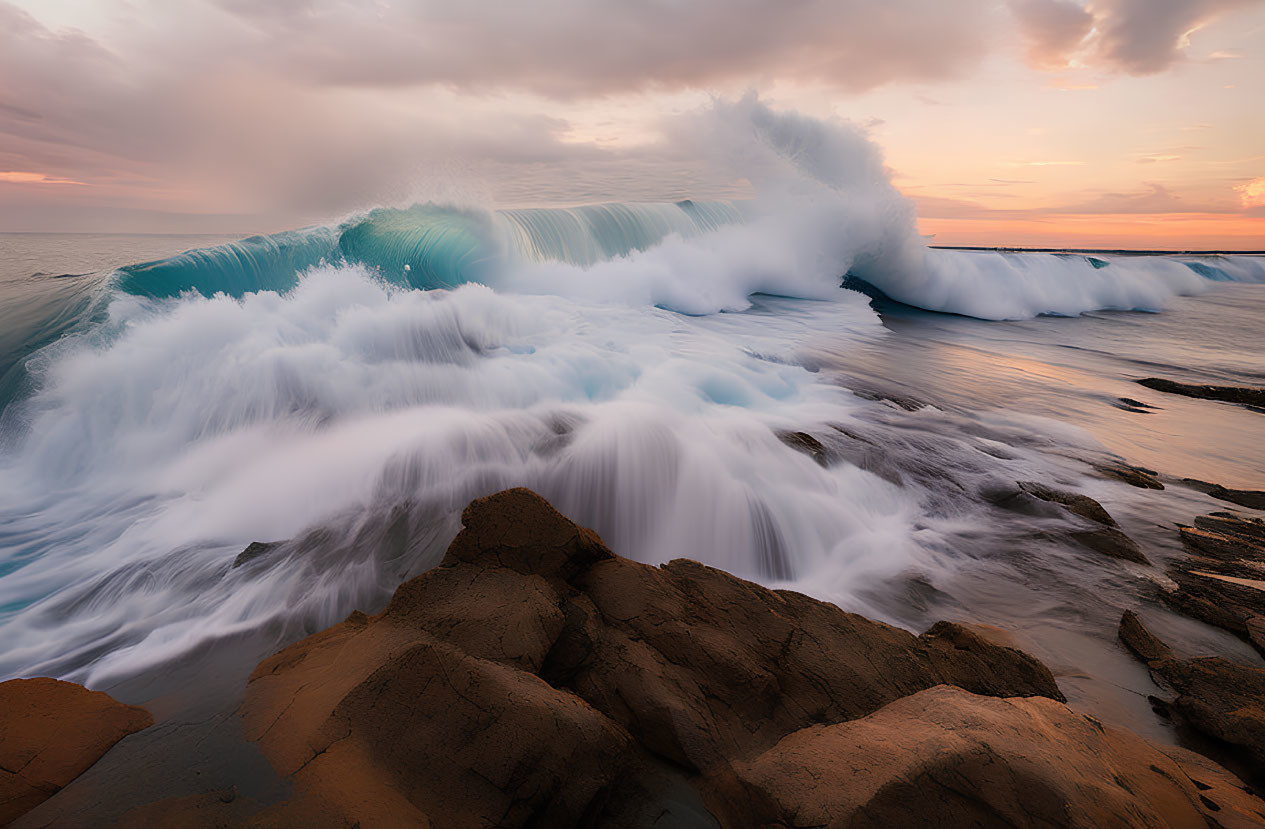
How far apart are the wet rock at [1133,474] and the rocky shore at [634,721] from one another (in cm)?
316

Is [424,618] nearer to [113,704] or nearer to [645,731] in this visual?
[645,731]

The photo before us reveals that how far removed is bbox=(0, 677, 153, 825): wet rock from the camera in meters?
1.47

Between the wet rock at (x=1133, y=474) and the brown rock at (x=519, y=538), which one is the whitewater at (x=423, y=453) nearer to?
the wet rock at (x=1133, y=474)

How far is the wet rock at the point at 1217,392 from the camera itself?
8.48 metres

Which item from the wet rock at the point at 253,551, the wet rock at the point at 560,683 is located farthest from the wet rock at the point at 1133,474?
the wet rock at the point at 253,551

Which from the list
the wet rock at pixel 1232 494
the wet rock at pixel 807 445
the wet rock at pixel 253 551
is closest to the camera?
the wet rock at pixel 253 551

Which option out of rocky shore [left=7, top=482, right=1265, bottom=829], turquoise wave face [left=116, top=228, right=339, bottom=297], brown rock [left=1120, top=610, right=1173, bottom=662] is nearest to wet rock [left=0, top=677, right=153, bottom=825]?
rocky shore [left=7, top=482, right=1265, bottom=829]

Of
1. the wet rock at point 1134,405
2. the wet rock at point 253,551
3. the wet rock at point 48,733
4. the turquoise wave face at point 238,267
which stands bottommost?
the wet rock at point 1134,405

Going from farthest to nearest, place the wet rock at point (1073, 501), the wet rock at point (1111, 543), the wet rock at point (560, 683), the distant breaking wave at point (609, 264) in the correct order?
the distant breaking wave at point (609, 264), the wet rock at point (1073, 501), the wet rock at point (1111, 543), the wet rock at point (560, 683)

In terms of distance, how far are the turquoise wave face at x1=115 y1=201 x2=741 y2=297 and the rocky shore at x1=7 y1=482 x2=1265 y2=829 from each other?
8.33m

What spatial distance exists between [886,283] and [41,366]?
1844 centimetres

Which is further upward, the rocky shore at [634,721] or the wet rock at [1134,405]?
the rocky shore at [634,721]

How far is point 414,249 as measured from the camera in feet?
36.3

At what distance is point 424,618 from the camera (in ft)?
6.55
